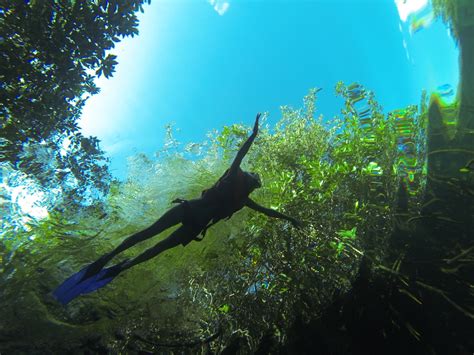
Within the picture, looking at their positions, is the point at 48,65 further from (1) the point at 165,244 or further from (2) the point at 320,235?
(2) the point at 320,235

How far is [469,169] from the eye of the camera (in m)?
4.56

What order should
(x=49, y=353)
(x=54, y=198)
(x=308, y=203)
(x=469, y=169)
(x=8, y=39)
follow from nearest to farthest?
(x=469, y=169) → (x=8, y=39) → (x=308, y=203) → (x=49, y=353) → (x=54, y=198)

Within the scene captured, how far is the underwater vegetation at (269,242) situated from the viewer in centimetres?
481

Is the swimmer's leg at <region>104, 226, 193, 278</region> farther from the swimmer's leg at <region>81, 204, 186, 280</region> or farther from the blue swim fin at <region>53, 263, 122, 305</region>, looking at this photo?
the swimmer's leg at <region>81, 204, 186, 280</region>

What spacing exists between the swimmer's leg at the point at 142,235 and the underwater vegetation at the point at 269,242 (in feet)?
9.30

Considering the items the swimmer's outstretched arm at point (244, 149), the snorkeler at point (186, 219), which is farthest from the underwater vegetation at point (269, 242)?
the swimmer's outstretched arm at point (244, 149)

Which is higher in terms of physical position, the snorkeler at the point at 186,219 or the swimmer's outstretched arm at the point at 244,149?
the swimmer's outstretched arm at the point at 244,149

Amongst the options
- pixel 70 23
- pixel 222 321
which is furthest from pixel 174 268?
pixel 70 23

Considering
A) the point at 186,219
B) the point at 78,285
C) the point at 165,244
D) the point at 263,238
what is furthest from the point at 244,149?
the point at 78,285

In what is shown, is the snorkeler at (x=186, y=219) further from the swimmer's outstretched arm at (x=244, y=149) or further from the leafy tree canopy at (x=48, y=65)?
the leafy tree canopy at (x=48, y=65)

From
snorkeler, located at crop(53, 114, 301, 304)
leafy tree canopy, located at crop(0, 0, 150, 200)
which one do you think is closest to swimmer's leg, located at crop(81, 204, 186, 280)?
snorkeler, located at crop(53, 114, 301, 304)

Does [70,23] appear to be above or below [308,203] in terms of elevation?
above

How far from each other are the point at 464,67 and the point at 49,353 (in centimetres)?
1280

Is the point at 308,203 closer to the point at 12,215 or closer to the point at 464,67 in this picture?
the point at 464,67
